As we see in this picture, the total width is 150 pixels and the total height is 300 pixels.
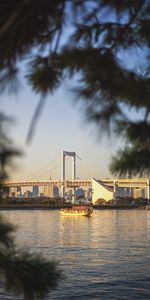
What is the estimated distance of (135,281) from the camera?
11.6 metres

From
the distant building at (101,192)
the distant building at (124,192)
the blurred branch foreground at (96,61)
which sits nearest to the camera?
the blurred branch foreground at (96,61)

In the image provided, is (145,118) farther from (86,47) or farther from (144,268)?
(144,268)

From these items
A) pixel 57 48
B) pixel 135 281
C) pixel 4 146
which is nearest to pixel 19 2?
pixel 57 48

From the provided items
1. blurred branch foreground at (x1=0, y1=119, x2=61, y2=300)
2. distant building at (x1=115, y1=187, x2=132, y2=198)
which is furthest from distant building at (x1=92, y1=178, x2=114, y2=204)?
blurred branch foreground at (x1=0, y1=119, x2=61, y2=300)

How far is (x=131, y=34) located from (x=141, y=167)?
0.65m

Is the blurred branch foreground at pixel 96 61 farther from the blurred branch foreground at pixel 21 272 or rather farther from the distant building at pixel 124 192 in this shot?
the distant building at pixel 124 192

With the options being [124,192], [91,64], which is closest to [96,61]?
[91,64]

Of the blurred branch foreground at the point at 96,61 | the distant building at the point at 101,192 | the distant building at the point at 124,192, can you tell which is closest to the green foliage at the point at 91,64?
the blurred branch foreground at the point at 96,61

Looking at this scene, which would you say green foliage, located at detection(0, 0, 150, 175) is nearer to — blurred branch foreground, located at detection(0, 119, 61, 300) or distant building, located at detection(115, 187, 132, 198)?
blurred branch foreground, located at detection(0, 119, 61, 300)

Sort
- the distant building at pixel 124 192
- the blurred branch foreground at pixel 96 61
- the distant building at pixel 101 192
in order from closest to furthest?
the blurred branch foreground at pixel 96 61
the distant building at pixel 101 192
the distant building at pixel 124 192

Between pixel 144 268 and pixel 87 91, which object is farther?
pixel 144 268

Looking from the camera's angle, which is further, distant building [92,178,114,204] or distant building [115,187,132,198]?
distant building [115,187,132,198]

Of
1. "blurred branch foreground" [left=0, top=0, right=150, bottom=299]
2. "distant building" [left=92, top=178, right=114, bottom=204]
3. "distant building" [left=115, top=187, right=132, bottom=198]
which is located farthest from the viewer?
"distant building" [left=115, top=187, right=132, bottom=198]

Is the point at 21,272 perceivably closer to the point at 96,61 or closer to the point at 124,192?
the point at 96,61
